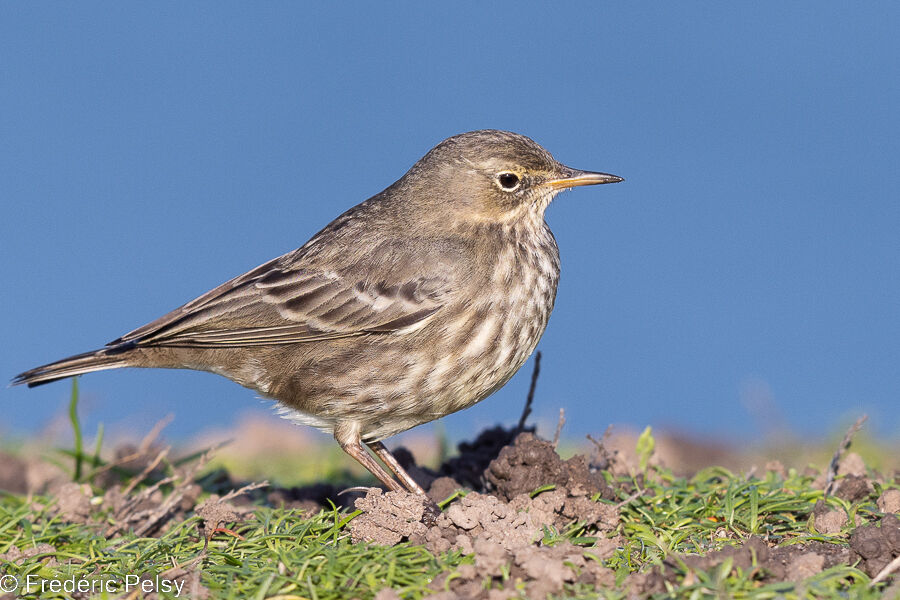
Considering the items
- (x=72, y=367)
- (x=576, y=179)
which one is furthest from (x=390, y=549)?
(x=72, y=367)

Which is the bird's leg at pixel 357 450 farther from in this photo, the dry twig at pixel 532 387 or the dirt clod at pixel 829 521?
the dirt clod at pixel 829 521

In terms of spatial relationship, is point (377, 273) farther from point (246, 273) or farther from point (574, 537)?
point (574, 537)

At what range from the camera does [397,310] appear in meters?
6.98

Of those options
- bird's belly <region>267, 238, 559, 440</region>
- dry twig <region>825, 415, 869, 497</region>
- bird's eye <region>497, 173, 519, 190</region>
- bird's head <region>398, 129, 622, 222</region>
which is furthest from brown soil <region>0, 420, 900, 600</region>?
bird's eye <region>497, 173, 519, 190</region>

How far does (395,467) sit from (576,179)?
99.4 inches

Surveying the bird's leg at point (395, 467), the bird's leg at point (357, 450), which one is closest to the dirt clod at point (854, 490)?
the bird's leg at point (395, 467)

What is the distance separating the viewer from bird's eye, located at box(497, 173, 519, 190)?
290 inches

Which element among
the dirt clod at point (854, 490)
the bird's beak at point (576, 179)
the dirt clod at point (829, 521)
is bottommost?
the dirt clod at point (829, 521)

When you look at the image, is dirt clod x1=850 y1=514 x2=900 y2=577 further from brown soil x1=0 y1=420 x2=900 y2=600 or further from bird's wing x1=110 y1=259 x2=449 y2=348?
bird's wing x1=110 y1=259 x2=449 y2=348

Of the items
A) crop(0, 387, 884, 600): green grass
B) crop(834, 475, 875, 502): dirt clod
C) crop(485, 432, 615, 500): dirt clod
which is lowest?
crop(0, 387, 884, 600): green grass

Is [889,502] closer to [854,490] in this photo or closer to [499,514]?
[854,490]

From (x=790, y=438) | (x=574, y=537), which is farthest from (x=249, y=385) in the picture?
(x=790, y=438)

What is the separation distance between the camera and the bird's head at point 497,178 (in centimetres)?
738

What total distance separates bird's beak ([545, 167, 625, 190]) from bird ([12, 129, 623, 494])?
11 mm
